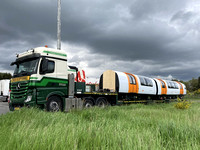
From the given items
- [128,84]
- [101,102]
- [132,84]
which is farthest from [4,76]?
[101,102]

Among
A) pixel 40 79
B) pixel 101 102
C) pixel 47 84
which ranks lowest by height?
pixel 101 102

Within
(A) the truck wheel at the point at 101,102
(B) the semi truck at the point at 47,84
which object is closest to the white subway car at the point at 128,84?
(A) the truck wheel at the point at 101,102

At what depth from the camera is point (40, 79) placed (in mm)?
7691

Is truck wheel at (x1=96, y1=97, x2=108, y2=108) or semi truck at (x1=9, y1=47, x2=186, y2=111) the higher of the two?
semi truck at (x1=9, y1=47, x2=186, y2=111)

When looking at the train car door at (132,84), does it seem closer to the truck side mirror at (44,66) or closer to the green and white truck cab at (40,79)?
the green and white truck cab at (40,79)

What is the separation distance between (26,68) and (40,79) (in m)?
1.10

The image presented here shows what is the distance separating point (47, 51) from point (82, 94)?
328 cm

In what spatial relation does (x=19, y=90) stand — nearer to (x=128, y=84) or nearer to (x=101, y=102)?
(x=101, y=102)

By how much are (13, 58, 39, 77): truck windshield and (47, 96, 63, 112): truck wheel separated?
1598 millimetres

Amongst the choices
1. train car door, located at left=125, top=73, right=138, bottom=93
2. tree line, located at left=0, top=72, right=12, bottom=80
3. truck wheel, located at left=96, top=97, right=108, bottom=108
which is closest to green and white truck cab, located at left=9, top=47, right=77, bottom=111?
truck wheel, located at left=96, top=97, right=108, bottom=108

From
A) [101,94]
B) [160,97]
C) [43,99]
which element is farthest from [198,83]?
[43,99]

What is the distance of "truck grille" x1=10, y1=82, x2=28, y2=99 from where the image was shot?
25.0ft

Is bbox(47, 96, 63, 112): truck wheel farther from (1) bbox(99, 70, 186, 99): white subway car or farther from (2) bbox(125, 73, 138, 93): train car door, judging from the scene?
(2) bbox(125, 73, 138, 93): train car door

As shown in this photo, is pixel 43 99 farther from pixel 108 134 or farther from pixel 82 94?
pixel 108 134
